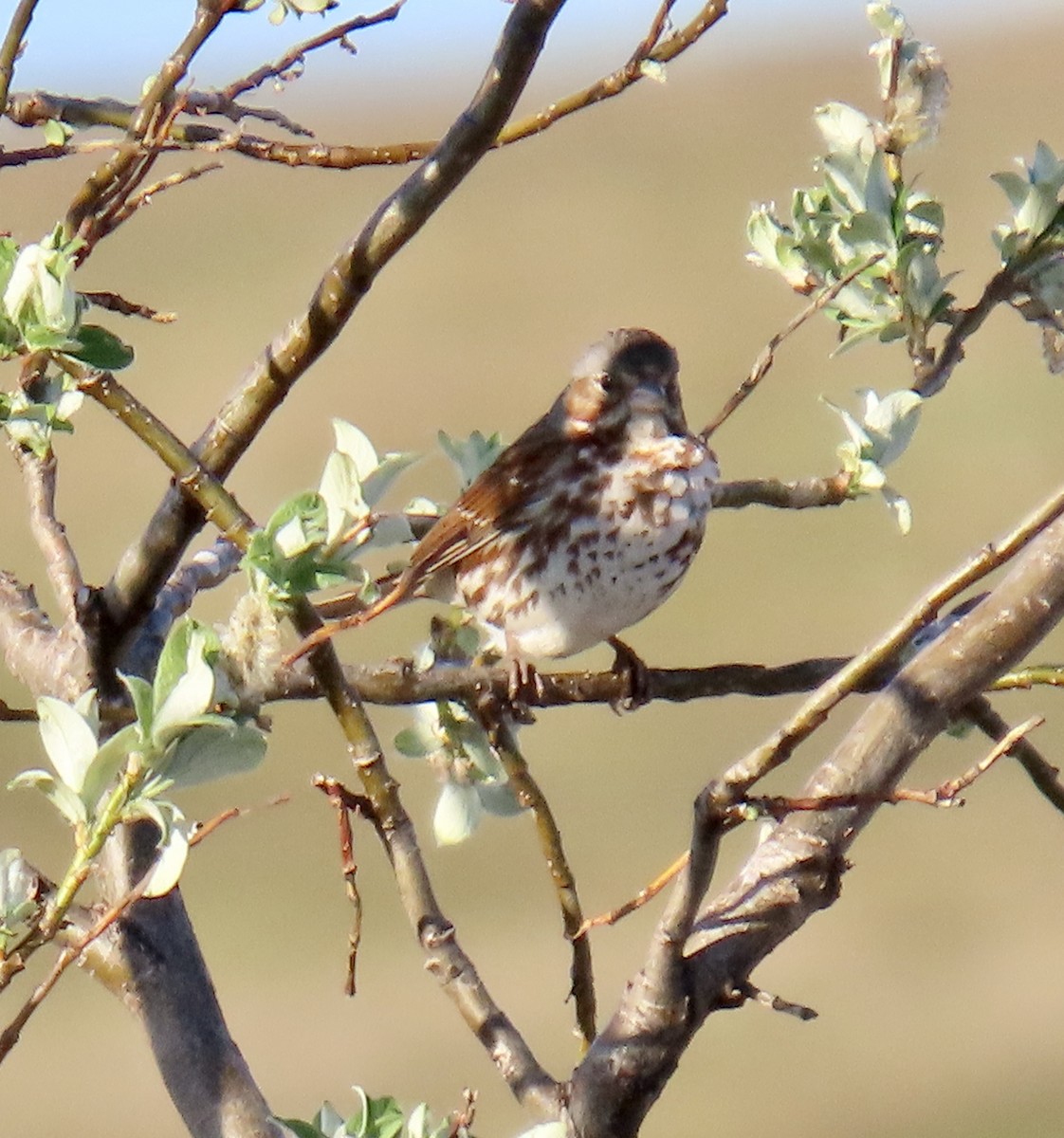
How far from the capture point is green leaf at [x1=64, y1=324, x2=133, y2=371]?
1956 millimetres

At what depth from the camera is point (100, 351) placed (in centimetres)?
197

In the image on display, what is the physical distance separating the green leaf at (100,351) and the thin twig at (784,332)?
0.80 m

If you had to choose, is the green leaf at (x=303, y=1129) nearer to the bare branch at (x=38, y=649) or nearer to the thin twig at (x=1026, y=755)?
the bare branch at (x=38, y=649)

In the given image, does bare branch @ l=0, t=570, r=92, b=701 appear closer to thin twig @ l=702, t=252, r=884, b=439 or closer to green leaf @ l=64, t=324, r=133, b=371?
green leaf @ l=64, t=324, r=133, b=371

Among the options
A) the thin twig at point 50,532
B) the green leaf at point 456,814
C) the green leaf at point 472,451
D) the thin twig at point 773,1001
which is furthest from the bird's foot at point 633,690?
the thin twig at point 50,532

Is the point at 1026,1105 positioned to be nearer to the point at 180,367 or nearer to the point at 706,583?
the point at 706,583

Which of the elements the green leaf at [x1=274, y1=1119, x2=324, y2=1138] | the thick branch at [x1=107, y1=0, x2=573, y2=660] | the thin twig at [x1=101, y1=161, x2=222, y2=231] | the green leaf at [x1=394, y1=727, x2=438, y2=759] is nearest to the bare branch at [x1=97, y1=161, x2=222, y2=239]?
the thin twig at [x1=101, y1=161, x2=222, y2=231]

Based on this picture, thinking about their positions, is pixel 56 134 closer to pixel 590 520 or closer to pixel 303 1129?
pixel 303 1129

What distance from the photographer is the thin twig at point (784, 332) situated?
2.47 m

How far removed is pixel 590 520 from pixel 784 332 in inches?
60.9

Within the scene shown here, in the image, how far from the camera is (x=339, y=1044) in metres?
13.7

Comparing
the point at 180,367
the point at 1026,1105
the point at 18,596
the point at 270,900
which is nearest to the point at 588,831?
the point at 270,900

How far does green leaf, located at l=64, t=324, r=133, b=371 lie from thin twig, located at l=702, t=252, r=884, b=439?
801 millimetres

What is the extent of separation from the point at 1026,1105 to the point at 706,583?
26.3ft
